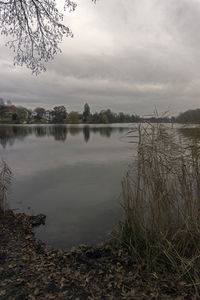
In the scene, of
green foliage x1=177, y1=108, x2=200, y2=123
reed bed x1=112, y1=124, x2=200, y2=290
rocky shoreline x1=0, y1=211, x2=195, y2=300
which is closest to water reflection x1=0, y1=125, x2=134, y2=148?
rocky shoreline x1=0, y1=211, x2=195, y2=300

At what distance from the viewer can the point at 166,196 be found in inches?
149

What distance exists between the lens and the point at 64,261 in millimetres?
3939

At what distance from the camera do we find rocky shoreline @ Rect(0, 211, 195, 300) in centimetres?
288

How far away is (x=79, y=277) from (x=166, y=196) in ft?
7.37

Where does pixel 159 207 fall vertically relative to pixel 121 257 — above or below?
above

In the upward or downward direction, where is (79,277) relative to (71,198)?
upward

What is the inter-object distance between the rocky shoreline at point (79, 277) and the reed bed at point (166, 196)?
1.21 feet

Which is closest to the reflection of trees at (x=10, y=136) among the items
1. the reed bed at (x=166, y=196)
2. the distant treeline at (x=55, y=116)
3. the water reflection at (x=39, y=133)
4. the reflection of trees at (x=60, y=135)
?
the water reflection at (x=39, y=133)

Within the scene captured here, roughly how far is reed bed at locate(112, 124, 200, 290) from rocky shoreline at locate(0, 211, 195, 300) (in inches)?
14.5

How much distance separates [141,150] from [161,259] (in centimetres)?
217

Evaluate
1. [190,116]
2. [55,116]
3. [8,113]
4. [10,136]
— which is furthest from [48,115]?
[190,116]

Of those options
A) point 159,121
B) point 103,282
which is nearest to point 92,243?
point 103,282

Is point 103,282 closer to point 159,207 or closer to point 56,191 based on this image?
point 159,207

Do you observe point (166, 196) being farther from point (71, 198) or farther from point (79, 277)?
point (71, 198)
